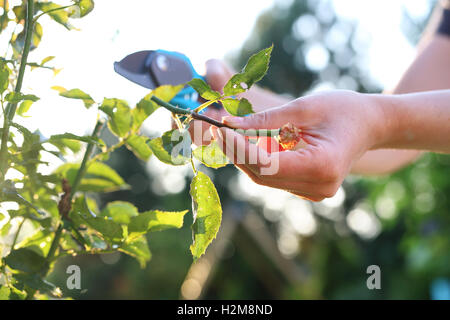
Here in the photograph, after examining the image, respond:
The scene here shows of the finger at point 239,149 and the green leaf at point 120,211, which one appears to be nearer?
the finger at point 239,149

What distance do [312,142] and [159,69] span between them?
0.82 feet

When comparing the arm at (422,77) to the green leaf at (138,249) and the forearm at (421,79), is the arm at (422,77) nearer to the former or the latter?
the forearm at (421,79)

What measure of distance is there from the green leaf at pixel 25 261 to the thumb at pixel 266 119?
0.27m

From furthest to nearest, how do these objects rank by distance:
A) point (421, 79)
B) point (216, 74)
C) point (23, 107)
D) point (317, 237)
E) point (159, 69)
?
1. point (317, 237)
2. point (421, 79)
3. point (216, 74)
4. point (159, 69)
5. point (23, 107)

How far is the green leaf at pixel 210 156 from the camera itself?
0.46 metres

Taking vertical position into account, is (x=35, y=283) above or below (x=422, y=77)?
below

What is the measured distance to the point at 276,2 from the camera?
16.7 meters

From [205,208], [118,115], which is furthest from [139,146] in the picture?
[205,208]

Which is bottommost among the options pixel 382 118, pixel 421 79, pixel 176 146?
pixel 176 146

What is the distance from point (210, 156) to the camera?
1.53 ft

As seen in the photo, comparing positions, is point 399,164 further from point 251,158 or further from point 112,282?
point 112,282

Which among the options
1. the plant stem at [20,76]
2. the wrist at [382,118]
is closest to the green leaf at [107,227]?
the plant stem at [20,76]

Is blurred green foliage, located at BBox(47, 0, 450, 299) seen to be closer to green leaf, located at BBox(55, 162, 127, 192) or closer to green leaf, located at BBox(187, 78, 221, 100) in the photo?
green leaf, located at BBox(55, 162, 127, 192)

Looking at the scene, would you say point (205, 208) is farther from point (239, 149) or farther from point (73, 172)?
point (73, 172)
